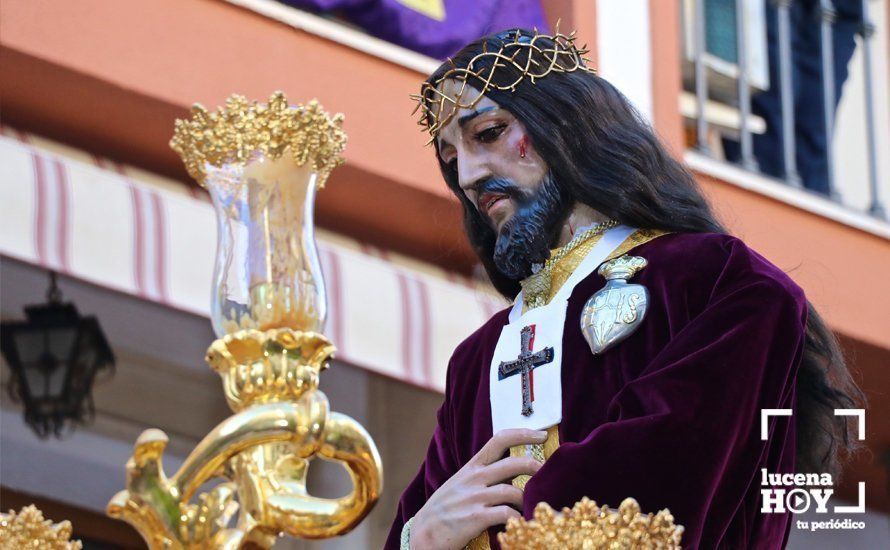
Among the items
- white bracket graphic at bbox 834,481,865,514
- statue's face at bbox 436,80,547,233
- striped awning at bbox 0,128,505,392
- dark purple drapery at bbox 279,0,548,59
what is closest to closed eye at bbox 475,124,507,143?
statue's face at bbox 436,80,547,233

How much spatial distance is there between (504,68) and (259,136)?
1.86ft

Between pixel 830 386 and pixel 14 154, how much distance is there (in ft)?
11.4

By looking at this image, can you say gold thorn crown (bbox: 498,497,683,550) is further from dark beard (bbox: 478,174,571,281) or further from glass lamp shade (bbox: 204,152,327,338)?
glass lamp shade (bbox: 204,152,327,338)

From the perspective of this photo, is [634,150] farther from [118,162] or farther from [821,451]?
[118,162]

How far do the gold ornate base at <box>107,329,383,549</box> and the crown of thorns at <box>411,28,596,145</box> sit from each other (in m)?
0.49

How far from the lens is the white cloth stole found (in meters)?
3.41

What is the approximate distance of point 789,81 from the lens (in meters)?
8.33

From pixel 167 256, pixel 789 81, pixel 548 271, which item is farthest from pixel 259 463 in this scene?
pixel 789 81

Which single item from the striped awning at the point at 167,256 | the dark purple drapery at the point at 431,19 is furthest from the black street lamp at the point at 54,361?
the dark purple drapery at the point at 431,19

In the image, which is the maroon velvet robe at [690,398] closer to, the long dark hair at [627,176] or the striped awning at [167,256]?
the long dark hair at [627,176]

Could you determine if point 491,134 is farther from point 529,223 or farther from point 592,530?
point 592,530

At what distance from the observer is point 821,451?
3557 millimetres

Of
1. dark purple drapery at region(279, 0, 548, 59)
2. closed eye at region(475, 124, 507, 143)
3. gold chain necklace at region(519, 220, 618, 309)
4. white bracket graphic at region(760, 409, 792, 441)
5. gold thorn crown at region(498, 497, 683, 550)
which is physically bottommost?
gold thorn crown at region(498, 497, 683, 550)

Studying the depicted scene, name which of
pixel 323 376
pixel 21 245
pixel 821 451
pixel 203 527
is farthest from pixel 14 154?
pixel 821 451
